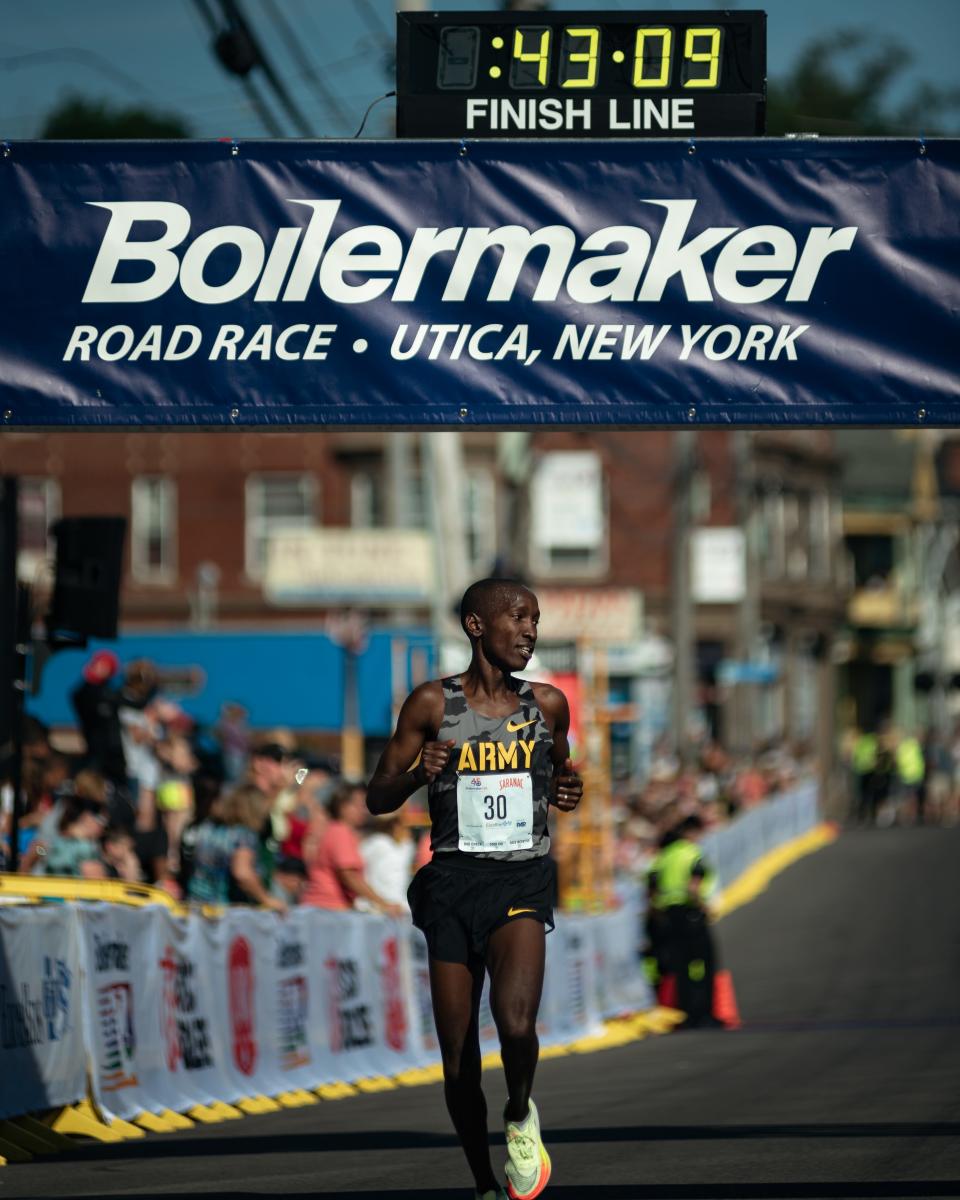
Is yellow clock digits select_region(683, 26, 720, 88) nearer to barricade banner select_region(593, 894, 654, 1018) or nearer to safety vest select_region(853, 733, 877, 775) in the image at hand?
barricade banner select_region(593, 894, 654, 1018)

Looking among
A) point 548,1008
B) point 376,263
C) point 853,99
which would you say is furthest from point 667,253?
point 853,99

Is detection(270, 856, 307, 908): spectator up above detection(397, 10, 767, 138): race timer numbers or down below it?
below

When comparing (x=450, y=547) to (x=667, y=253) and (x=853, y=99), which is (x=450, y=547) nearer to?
(x=667, y=253)

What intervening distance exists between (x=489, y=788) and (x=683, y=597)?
1259 inches

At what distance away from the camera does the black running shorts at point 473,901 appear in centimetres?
764

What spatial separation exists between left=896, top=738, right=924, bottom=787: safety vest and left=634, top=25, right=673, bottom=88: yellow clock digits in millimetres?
37370

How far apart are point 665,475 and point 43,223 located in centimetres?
4319

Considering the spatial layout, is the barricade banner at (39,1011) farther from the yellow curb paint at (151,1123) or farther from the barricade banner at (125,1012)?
the yellow curb paint at (151,1123)

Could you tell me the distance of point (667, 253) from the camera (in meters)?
9.44

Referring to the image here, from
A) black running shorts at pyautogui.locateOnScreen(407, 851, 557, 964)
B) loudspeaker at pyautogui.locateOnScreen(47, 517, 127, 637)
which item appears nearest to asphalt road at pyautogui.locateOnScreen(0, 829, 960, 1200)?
black running shorts at pyautogui.locateOnScreen(407, 851, 557, 964)

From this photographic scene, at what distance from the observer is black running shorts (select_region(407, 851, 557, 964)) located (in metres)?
7.64

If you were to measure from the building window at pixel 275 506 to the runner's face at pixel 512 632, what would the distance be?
142ft

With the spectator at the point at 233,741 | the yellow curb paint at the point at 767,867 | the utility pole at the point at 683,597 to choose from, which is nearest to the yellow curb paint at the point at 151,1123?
the spectator at the point at 233,741

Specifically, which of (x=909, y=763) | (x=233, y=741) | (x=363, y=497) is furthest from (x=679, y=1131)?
(x=363, y=497)
